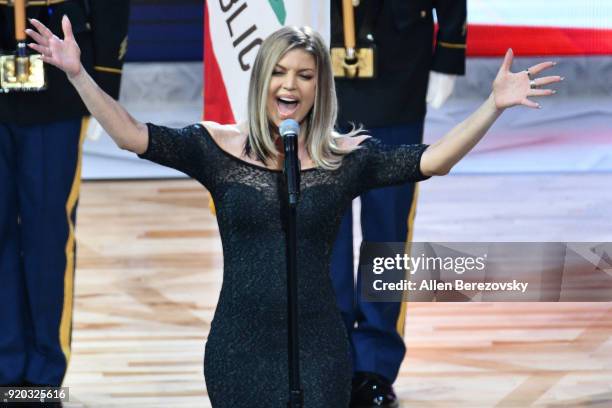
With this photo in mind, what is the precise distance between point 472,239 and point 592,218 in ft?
2.60

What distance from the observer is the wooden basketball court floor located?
15.0ft

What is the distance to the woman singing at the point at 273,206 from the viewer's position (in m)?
3.05

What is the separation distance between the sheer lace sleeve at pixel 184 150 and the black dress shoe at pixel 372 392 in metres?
1.46

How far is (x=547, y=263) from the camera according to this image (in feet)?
14.5

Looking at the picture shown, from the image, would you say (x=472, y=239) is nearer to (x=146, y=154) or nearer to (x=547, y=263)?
(x=547, y=263)

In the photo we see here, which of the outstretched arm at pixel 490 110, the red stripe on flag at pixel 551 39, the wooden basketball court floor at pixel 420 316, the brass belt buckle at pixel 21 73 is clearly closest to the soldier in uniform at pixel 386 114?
the wooden basketball court floor at pixel 420 316

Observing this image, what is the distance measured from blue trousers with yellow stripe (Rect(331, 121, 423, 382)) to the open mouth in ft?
4.52

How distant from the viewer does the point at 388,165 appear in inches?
125

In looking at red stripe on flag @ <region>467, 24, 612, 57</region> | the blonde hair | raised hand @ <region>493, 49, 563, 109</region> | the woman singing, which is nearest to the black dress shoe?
the woman singing

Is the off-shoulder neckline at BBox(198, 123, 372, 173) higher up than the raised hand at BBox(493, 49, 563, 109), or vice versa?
the raised hand at BBox(493, 49, 563, 109)

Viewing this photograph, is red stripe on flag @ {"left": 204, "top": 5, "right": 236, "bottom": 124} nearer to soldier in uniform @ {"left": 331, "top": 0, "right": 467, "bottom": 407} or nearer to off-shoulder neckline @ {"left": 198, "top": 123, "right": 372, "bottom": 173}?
soldier in uniform @ {"left": 331, "top": 0, "right": 467, "bottom": 407}

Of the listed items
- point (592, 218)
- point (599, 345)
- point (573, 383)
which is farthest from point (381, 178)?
point (592, 218)

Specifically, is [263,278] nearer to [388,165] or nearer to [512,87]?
[388,165]

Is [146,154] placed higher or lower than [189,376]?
higher
